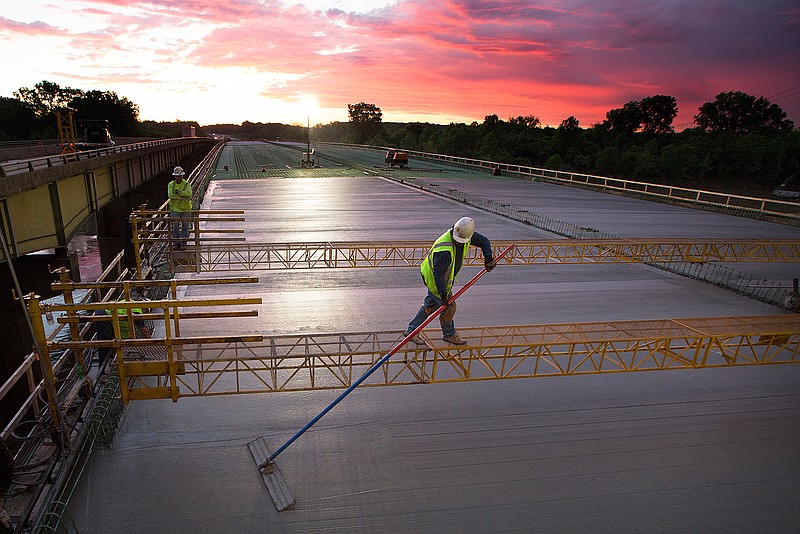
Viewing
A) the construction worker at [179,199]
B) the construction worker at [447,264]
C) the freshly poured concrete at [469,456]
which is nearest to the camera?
the freshly poured concrete at [469,456]

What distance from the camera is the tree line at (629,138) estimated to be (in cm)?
6838

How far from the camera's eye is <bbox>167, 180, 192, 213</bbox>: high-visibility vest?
14.5 metres

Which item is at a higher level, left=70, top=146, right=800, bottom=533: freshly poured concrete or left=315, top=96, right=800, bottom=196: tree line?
left=315, top=96, right=800, bottom=196: tree line

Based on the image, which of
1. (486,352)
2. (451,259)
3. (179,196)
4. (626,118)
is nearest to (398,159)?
(179,196)

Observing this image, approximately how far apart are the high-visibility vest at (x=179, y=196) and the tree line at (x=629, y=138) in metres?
68.0

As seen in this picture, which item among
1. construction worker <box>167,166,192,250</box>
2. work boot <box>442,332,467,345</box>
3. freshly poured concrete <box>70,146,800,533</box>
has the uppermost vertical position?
construction worker <box>167,166,192,250</box>

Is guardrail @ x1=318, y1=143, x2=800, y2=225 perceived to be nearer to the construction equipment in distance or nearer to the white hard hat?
the construction equipment in distance

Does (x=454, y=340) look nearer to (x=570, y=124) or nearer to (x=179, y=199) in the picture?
(x=179, y=199)

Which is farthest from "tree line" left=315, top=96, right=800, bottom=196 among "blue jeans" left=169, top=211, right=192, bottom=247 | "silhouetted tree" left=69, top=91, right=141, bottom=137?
"blue jeans" left=169, top=211, right=192, bottom=247

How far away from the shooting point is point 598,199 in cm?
3628

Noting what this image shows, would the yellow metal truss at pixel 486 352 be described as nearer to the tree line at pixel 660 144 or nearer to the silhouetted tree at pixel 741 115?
the tree line at pixel 660 144

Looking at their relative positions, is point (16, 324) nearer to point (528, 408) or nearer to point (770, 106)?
point (528, 408)

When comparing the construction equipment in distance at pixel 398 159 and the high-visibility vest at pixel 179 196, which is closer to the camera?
the high-visibility vest at pixel 179 196

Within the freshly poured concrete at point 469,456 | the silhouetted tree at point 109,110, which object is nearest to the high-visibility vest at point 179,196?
the freshly poured concrete at point 469,456
